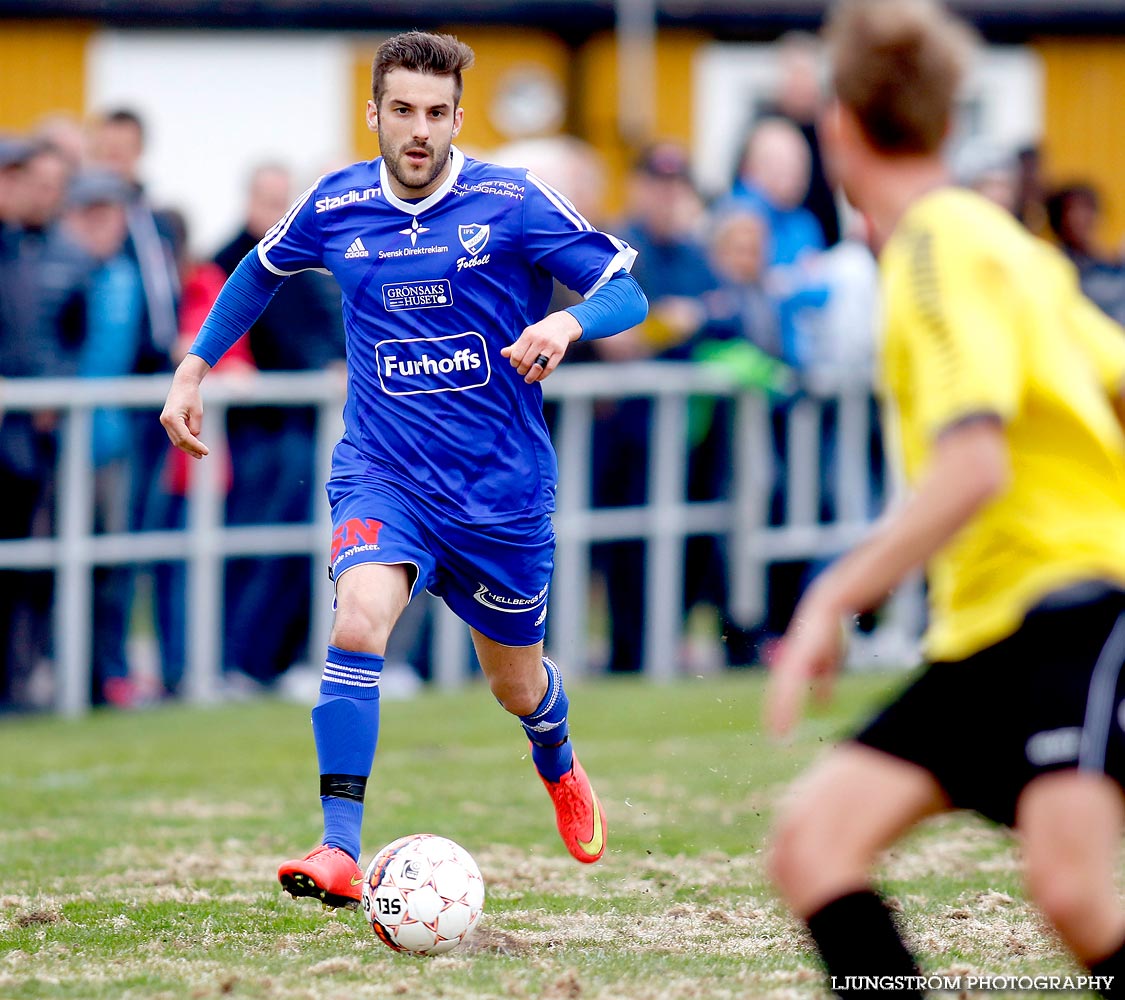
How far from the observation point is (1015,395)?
11.2 feet

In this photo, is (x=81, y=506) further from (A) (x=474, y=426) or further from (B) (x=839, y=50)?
(B) (x=839, y=50)

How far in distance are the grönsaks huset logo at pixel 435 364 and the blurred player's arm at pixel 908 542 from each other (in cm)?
270

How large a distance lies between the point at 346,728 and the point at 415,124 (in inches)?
69.8

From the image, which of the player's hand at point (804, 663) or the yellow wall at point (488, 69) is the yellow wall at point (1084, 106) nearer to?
the yellow wall at point (488, 69)

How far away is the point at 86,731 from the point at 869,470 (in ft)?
16.7

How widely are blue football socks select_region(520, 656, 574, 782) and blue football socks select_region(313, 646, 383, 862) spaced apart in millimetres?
841

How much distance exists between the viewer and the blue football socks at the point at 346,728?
5582mm

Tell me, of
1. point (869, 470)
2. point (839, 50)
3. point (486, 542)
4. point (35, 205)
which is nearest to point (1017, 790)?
point (839, 50)

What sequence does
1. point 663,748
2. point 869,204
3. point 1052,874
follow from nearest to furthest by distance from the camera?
point 1052,874 < point 869,204 < point 663,748

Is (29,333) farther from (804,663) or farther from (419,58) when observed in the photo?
(804,663)

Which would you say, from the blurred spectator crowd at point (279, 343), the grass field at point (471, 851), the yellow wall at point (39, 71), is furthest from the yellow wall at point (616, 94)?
the grass field at point (471, 851)

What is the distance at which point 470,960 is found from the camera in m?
5.18

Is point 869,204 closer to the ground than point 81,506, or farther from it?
farther from it

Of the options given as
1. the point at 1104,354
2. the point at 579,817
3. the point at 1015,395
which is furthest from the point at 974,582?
the point at 579,817
